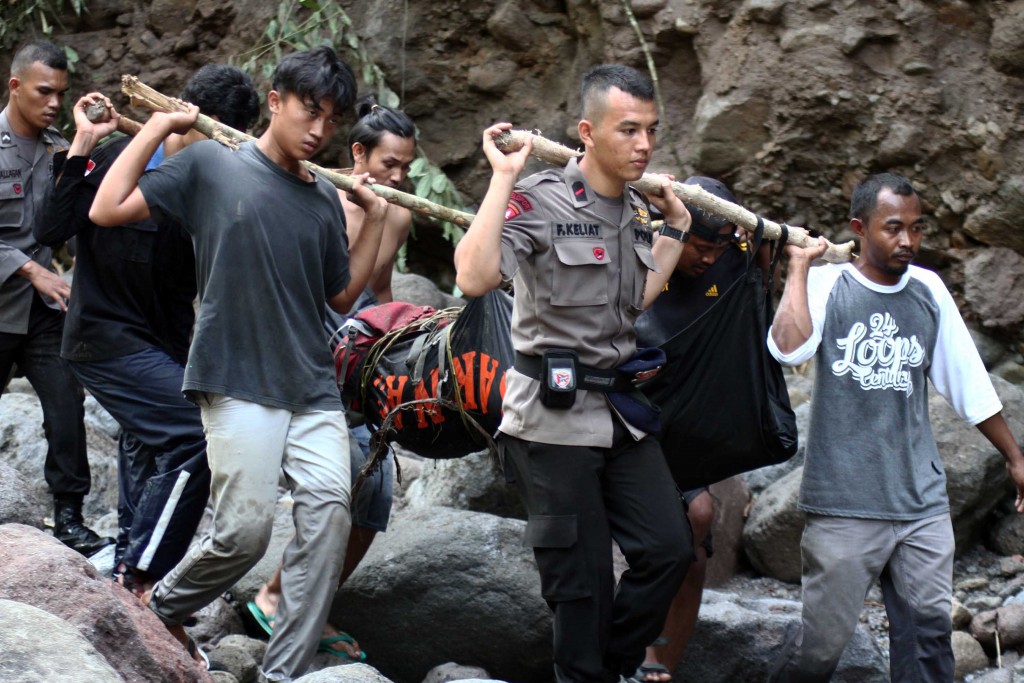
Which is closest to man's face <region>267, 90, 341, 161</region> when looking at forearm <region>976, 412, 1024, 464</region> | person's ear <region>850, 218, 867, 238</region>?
person's ear <region>850, 218, 867, 238</region>

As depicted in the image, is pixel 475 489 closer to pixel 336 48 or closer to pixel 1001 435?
pixel 1001 435

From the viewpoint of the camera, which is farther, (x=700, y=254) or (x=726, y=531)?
(x=726, y=531)

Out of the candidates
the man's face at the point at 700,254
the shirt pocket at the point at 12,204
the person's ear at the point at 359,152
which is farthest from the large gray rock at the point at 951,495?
the shirt pocket at the point at 12,204

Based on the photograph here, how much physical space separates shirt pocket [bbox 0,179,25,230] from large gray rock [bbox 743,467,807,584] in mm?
3872

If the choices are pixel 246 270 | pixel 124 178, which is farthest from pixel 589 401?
pixel 124 178

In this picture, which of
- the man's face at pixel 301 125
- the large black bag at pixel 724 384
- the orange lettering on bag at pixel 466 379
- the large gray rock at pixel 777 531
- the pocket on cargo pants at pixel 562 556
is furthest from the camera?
the large gray rock at pixel 777 531

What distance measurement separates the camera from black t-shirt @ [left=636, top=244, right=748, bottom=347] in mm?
4664

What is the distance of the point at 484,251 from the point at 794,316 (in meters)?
1.21

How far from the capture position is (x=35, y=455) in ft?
21.8

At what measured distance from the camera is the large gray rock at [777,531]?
616cm

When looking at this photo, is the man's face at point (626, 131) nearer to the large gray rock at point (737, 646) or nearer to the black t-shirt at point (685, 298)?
the black t-shirt at point (685, 298)

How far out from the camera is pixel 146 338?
4984mm

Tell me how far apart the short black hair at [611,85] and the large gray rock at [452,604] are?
1.98 meters

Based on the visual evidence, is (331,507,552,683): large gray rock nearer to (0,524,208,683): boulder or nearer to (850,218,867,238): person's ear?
(0,524,208,683): boulder
